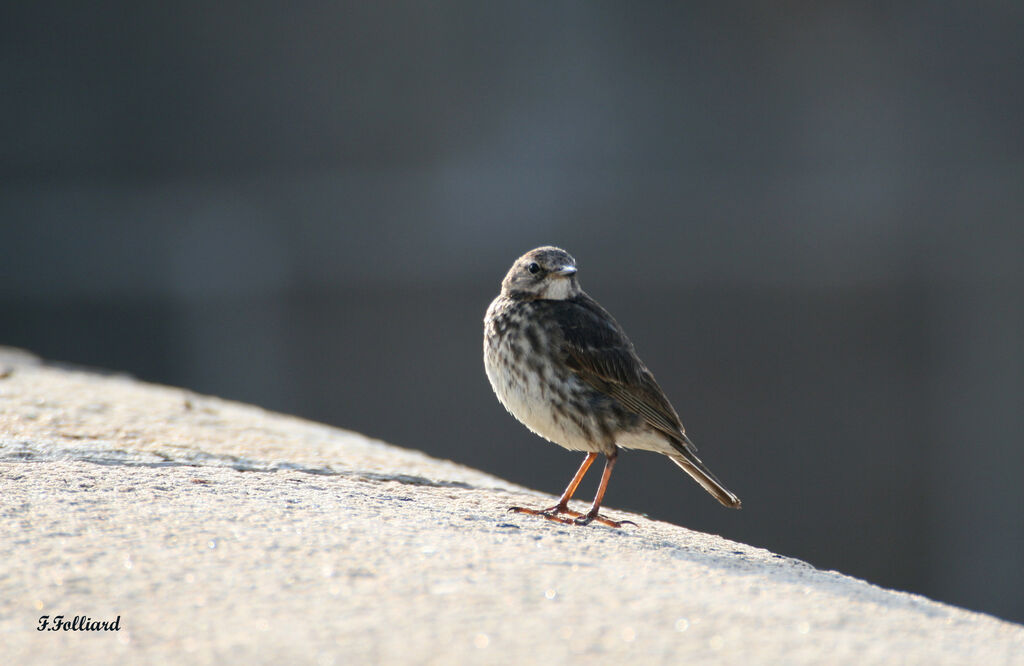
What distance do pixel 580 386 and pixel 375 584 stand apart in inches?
80.5

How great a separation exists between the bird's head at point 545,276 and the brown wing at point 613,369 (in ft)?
0.61

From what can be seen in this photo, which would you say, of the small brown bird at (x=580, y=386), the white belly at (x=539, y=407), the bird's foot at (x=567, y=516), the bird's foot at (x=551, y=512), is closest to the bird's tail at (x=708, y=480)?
the small brown bird at (x=580, y=386)

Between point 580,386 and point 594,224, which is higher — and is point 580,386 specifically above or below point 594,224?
above

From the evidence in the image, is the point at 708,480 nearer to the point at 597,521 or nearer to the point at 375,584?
the point at 597,521

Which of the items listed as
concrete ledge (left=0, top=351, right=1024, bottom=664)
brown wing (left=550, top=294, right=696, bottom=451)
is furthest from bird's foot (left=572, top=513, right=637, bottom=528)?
brown wing (left=550, top=294, right=696, bottom=451)

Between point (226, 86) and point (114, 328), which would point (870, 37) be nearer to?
point (226, 86)

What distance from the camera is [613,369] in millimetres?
4398

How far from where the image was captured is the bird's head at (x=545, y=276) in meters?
4.71

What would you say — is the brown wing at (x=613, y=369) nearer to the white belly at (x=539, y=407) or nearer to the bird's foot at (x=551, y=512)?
the white belly at (x=539, y=407)

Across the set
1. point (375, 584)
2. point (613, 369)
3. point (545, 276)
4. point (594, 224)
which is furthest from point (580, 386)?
point (594, 224)

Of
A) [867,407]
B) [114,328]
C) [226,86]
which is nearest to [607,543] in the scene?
[867,407]

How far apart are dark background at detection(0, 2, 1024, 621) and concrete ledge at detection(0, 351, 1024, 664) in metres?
7.47

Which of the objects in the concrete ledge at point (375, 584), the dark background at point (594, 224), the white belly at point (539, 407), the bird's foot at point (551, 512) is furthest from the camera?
the dark background at point (594, 224)

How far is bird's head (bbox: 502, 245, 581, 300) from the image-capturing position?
471 centimetres
